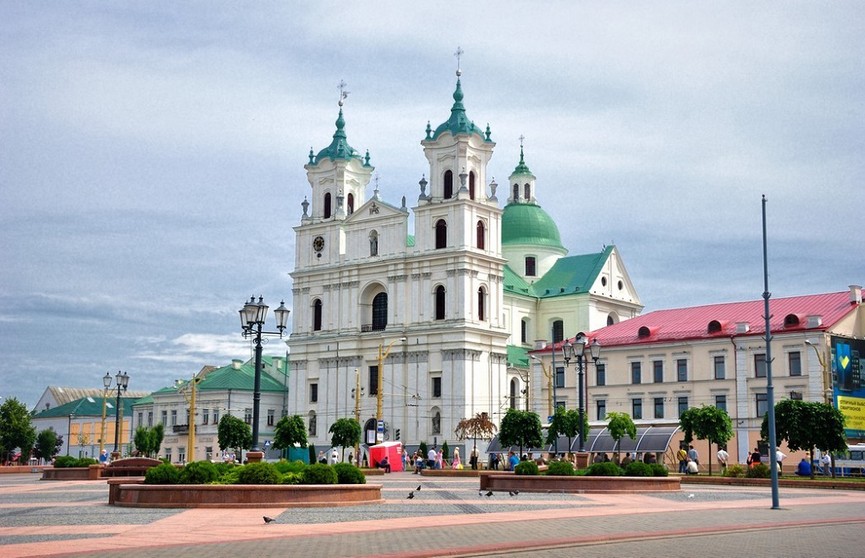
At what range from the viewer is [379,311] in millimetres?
96625

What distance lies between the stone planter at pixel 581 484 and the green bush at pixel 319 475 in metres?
8.41

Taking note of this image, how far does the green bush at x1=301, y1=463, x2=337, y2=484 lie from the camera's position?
88.8ft

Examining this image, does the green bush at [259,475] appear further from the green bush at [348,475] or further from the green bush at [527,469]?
the green bush at [527,469]

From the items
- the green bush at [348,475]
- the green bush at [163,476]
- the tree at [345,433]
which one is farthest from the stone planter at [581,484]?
the tree at [345,433]

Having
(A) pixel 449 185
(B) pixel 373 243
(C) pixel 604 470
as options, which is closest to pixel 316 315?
(B) pixel 373 243

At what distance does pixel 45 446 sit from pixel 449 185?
177ft

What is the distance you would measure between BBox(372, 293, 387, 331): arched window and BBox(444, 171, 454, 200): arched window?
10202mm

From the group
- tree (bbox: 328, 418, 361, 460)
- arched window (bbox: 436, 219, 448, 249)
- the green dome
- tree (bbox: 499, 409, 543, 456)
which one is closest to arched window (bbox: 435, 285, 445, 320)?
arched window (bbox: 436, 219, 448, 249)

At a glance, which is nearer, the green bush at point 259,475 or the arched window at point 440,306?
the green bush at point 259,475

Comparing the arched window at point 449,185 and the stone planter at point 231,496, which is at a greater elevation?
the arched window at point 449,185

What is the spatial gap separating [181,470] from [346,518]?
5951mm

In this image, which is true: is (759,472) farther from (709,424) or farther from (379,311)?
(379,311)

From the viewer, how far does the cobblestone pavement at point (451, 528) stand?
1717 centimetres

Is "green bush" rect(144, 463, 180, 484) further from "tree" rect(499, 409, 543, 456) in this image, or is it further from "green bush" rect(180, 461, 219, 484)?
"tree" rect(499, 409, 543, 456)
